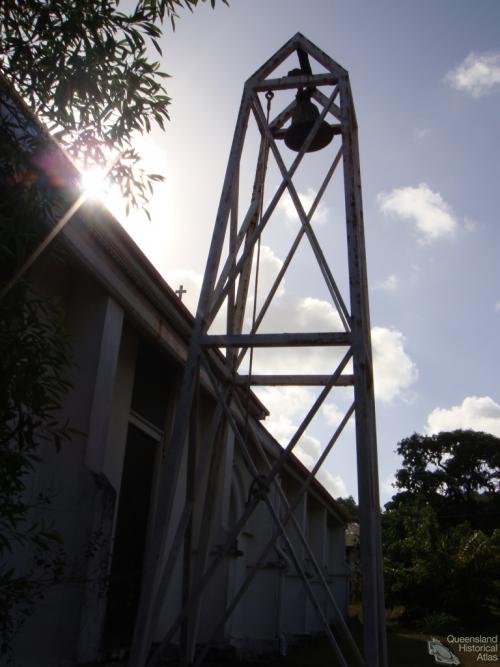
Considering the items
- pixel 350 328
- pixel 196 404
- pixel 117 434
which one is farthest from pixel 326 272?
pixel 117 434

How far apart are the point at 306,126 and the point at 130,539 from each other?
5.10 meters

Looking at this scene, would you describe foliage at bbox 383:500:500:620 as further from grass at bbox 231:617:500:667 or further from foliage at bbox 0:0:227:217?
foliage at bbox 0:0:227:217

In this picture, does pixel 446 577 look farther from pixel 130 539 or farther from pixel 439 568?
pixel 130 539

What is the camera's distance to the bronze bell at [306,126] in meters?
5.66

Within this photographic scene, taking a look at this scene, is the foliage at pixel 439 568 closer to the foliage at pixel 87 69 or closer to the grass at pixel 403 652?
the grass at pixel 403 652

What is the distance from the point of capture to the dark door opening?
682cm

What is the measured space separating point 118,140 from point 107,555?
3449 mm

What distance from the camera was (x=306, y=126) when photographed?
568 cm

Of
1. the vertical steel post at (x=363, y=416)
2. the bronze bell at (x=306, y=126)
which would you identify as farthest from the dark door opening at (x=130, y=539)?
the bronze bell at (x=306, y=126)

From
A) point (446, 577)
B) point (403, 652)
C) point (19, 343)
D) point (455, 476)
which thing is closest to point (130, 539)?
point (19, 343)

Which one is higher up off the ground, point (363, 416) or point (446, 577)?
point (363, 416)

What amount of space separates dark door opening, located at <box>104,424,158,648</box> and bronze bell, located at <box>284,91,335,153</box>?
4.00m

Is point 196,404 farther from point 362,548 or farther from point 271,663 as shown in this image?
point 271,663

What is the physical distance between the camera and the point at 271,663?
377 inches
